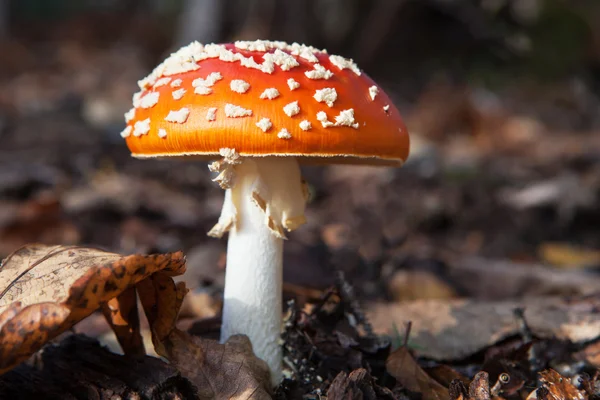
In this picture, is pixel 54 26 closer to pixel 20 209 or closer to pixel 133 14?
pixel 133 14

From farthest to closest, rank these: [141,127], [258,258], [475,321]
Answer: [475,321]
[258,258]
[141,127]

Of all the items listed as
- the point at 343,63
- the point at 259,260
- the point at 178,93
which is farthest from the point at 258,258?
the point at 343,63

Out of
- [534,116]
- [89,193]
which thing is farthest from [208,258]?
[534,116]

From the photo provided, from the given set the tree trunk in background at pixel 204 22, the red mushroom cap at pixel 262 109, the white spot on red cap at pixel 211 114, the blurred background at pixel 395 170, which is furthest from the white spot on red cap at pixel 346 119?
the tree trunk in background at pixel 204 22

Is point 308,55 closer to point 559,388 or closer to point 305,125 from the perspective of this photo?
point 305,125

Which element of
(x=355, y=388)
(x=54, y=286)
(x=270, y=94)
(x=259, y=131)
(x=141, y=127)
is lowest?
(x=355, y=388)

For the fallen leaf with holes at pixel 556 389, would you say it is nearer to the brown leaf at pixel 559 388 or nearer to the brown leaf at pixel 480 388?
Result: the brown leaf at pixel 559 388

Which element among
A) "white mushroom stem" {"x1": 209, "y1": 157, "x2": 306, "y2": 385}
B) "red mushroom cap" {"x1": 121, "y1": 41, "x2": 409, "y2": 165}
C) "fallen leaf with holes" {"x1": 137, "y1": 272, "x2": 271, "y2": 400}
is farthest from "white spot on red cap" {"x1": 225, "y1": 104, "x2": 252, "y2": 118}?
"fallen leaf with holes" {"x1": 137, "y1": 272, "x2": 271, "y2": 400}
